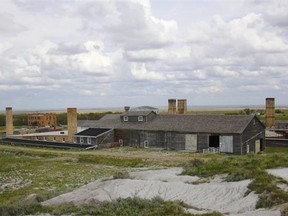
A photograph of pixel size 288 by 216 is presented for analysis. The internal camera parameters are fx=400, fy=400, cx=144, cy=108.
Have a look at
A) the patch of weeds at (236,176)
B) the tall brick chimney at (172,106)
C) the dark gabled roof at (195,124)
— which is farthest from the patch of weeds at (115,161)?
the tall brick chimney at (172,106)

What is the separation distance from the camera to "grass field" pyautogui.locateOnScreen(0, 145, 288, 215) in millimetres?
15055

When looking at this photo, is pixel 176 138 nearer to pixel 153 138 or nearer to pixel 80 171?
pixel 153 138

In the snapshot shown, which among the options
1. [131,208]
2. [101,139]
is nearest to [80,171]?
[131,208]

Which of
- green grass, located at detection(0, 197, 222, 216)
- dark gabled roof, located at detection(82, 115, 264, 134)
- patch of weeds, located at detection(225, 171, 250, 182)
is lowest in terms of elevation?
green grass, located at detection(0, 197, 222, 216)

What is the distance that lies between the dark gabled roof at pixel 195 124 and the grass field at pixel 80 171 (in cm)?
387

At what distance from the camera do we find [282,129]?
2313 inches

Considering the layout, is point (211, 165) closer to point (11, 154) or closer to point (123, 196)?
point (123, 196)

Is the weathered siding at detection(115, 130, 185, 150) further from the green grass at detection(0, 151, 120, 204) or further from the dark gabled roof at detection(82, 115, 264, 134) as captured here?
the green grass at detection(0, 151, 120, 204)

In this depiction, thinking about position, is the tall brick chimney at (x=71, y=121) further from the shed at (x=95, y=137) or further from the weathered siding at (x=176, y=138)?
the weathered siding at (x=176, y=138)

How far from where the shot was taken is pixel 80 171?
1230 inches

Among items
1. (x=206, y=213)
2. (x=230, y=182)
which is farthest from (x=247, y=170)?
(x=206, y=213)

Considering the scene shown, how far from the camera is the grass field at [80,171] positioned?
49.4 feet

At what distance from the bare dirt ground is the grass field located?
0.63 metres

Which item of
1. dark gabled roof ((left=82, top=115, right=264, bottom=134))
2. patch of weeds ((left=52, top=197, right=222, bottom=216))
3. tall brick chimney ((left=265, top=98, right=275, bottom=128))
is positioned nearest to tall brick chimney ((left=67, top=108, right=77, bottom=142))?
dark gabled roof ((left=82, top=115, right=264, bottom=134))
